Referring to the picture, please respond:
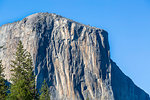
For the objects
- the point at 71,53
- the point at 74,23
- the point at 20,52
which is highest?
the point at 74,23

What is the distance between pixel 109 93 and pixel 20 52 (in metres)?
84.7

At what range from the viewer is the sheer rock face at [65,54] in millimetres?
140375

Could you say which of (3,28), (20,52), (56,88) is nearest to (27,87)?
(20,52)

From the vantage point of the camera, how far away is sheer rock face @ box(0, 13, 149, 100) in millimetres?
140375

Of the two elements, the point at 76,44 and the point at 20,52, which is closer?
the point at 20,52

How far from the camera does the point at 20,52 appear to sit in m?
62.3

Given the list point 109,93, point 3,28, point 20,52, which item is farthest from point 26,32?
point 20,52

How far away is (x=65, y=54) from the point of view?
143 meters

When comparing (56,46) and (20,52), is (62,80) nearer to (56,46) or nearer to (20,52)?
(56,46)

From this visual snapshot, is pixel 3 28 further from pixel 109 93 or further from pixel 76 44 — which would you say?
pixel 109 93

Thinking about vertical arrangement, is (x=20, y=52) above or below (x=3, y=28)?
below

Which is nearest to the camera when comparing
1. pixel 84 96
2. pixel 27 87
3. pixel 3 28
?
pixel 27 87

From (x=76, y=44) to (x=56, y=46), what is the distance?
21.9 ft

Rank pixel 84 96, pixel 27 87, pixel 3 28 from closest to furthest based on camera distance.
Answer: pixel 27 87, pixel 84 96, pixel 3 28
